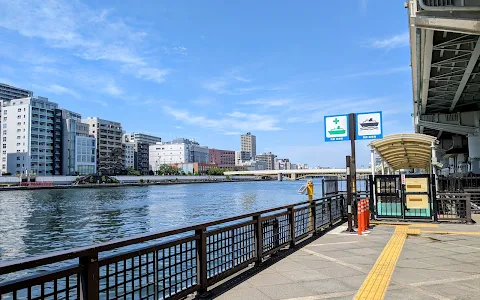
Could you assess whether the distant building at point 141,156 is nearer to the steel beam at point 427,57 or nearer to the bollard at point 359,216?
the steel beam at point 427,57

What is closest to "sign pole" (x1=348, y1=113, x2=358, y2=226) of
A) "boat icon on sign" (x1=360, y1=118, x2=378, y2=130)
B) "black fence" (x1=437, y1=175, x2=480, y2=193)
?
"boat icon on sign" (x1=360, y1=118, x2=378, y2=130)

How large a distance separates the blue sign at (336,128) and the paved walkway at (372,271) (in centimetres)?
355

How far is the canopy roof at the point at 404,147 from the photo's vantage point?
13555 mm

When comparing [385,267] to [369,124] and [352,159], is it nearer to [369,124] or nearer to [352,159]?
[352,159]

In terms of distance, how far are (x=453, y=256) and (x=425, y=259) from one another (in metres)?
0.76

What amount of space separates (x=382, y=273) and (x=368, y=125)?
670 cm

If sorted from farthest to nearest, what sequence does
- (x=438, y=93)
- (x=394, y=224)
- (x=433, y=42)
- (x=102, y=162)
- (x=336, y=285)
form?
1. (x=102, y=162)
2. (x=438, y=93)
3. (x=433, y=42)
4. (x=394, y=224)
5. (x=336, y=285)

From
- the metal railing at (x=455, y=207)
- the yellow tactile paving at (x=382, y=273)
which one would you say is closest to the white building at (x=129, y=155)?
the metal railing at (x=455, y=207)

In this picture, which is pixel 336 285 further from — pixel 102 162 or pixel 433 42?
pixel 102 162

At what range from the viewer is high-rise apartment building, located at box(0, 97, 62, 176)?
11262cm

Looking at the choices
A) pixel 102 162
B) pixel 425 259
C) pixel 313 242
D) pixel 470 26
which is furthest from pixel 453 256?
pixel 102 162

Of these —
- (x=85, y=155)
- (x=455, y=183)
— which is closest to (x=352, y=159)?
(x=455, y=183)

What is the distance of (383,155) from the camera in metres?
16.5

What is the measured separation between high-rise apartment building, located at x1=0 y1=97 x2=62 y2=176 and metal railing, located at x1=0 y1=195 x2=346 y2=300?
375 feet
